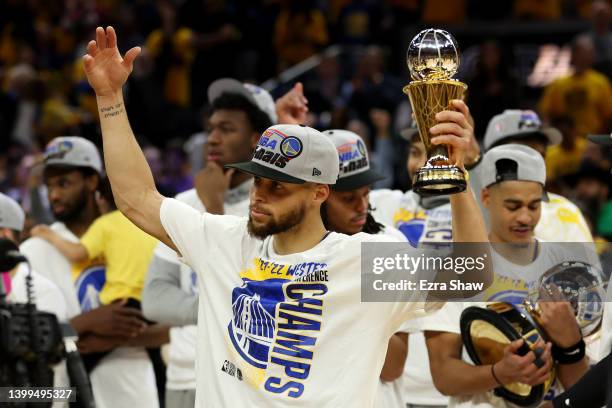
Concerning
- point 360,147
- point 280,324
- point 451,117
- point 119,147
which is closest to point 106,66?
point 119,147

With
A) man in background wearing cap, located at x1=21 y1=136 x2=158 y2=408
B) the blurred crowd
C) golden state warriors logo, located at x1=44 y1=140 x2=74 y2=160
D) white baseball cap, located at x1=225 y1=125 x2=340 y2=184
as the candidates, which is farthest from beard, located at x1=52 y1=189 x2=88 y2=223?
the blurred crowd

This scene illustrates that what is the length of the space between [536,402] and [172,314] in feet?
6.27

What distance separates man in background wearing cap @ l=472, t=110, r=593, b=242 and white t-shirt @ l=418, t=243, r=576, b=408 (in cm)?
58

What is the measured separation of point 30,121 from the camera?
47.3 ft

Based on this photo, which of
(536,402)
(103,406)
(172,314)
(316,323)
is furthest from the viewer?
(103,406)

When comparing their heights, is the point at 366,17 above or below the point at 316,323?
above

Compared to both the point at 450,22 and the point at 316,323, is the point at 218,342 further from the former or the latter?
the point at 450,22

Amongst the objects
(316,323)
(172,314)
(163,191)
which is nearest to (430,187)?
(316,323)

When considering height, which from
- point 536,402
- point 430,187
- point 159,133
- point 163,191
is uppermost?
point 159,133

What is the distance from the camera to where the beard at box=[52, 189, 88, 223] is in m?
7.32

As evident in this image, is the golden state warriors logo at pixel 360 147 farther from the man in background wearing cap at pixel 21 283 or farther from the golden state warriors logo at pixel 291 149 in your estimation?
the man in background wearing cap at pixel 21 283

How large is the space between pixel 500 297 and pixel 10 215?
8.79 ft

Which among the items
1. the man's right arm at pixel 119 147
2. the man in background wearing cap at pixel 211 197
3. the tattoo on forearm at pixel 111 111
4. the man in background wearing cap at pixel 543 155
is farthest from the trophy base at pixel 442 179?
the man in background wearing cap at pixel 211 197

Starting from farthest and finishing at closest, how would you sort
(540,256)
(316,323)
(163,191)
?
(163,191)
(540,256)
(316,323)
